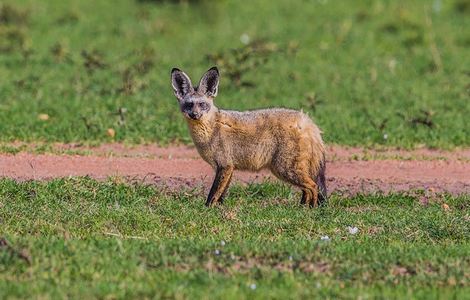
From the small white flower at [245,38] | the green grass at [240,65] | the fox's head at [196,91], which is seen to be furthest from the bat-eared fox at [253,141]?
the small white flower at [245,38]

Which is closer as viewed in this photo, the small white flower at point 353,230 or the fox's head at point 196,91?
the small white flower at point 353,230

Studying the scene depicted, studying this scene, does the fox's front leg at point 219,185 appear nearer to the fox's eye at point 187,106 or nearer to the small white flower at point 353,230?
the fox's eye at point 187,106

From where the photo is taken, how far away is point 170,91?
47.0 ft

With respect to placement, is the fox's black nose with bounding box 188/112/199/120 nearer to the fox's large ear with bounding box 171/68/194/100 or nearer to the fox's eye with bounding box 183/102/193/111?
the fox's eye with bounding box 183/102/193/111

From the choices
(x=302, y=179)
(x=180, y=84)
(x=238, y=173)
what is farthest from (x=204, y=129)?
(x=238, y=173)

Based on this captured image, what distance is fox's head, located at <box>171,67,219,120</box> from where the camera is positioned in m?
8.98

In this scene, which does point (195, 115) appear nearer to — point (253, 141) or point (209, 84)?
point (209, 84)

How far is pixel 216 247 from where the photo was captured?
7.02 m

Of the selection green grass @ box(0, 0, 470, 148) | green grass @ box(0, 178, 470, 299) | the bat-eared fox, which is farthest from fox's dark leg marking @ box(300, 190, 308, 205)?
green grass @ box(0, 0, 470, 148)

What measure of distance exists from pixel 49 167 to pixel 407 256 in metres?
4.49

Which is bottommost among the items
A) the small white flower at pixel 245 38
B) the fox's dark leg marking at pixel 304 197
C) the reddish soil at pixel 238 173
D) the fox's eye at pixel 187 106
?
the reddish soil at pixel 238 173

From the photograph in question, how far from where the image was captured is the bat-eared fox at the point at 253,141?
8898 millimetres

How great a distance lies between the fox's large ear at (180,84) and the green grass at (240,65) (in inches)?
112

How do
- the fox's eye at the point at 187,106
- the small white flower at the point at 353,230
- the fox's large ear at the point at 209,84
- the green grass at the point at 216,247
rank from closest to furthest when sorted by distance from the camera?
1. the green grass at the point at 216,247
2. the small white flower at the point at 353,230
3. the fox's eye at the point at 187,106
4. the fox's large ear at the point at 209,84
